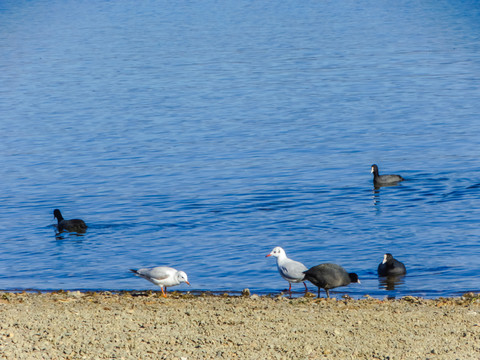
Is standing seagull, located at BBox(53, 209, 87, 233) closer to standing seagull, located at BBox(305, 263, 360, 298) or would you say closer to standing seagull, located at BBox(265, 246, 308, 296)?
standing seagull, located at BBox(265, 246, 308, 296)

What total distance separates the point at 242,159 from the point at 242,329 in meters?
→ 20.1

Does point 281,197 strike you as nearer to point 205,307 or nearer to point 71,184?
point 71,184

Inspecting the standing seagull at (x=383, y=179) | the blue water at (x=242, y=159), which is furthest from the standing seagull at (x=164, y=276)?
the standing seagull at (x=383, y=179)

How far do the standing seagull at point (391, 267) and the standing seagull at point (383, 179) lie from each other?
957cm

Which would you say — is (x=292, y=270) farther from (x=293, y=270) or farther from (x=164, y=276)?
(x=164, y=276)

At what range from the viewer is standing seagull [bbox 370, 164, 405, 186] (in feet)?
90.1

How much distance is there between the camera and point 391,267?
17.9 m

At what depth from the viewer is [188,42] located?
79.0m

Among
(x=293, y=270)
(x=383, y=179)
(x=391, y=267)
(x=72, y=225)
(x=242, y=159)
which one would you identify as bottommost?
(x=293, y=270)

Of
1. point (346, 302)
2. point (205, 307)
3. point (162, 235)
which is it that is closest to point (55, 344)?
point (205, 307)

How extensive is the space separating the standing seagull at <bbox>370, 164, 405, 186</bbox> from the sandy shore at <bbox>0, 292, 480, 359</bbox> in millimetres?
11899

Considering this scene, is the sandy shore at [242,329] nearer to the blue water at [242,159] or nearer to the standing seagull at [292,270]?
the standing seagull at [292,270]

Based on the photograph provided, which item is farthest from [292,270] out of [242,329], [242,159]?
[242,159]

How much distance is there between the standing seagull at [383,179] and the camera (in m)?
27.5
